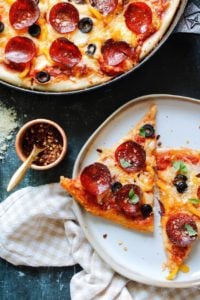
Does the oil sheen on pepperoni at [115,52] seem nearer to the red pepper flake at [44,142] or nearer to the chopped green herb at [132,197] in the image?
the red pepper flake at [44,142]

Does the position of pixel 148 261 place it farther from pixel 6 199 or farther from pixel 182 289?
pixel 6 199

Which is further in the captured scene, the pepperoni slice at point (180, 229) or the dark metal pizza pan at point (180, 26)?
the pepperoni slice at point (180, 229)

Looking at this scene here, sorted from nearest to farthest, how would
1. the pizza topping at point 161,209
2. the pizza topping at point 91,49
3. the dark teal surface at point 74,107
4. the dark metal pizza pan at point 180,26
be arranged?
the dark metal pizza pan at point 180,26
the pizza topping at point 91,49
the pizza topping at point 161,209
the dark teal surface at point 74,107

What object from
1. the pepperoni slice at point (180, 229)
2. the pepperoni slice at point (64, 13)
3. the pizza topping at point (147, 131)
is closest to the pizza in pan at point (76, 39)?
the pepperoni slice at point (64, 13)

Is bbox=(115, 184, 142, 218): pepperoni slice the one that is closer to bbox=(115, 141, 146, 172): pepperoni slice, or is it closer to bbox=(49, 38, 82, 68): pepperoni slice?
bbox=(115, 141, 146, 172): pepperoni slice

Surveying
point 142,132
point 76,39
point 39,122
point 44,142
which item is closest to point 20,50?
point 76,39

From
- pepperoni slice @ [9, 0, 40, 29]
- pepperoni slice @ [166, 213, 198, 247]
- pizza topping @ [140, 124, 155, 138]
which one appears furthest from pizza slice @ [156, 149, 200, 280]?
pepperoni slice @ [9, 0, 40, 29]

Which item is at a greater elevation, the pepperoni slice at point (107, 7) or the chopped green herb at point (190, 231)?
the pepperoni slice at point (107, 7)

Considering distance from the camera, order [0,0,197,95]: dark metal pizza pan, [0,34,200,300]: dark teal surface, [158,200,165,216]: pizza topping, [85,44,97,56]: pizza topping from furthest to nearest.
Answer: [0,34,200,300]: dark teal surface, [158,200,165,216]: pizza topping, [85,44,97,56]: pizza topping, [0,0,197,95]: dark metal pizza pan
